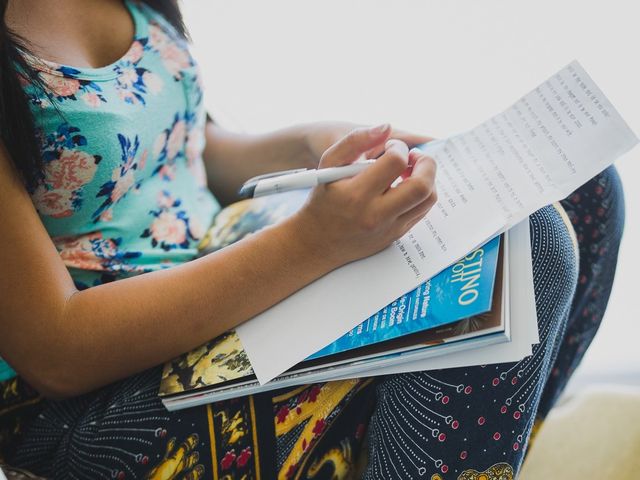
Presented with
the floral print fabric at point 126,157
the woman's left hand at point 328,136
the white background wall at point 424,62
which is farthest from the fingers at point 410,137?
the white background wall at point 424,62

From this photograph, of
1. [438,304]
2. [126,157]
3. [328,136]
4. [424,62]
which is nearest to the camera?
[438,304]

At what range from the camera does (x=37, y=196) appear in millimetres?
524

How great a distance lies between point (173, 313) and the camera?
497 mm

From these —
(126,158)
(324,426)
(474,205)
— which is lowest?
(324,426)

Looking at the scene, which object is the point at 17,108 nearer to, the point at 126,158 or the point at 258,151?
the point at 126,158

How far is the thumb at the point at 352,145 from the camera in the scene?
49 centimetres

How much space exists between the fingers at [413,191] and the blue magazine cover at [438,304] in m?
0.06

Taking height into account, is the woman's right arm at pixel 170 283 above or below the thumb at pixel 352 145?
below

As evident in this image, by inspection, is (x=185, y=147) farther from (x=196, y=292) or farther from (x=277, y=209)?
(x=196, y=292)

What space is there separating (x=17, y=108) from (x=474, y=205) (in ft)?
1.28


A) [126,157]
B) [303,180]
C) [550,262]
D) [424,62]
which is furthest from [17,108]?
[424,62]

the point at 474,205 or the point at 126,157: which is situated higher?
the point at 126,157

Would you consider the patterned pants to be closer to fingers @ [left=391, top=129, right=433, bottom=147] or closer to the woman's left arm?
fingers @ [left=391, top=129, right=433, bottom=147]

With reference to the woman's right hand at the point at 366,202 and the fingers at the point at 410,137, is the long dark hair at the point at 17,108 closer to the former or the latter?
the woman's right hand at the point at 366,202
